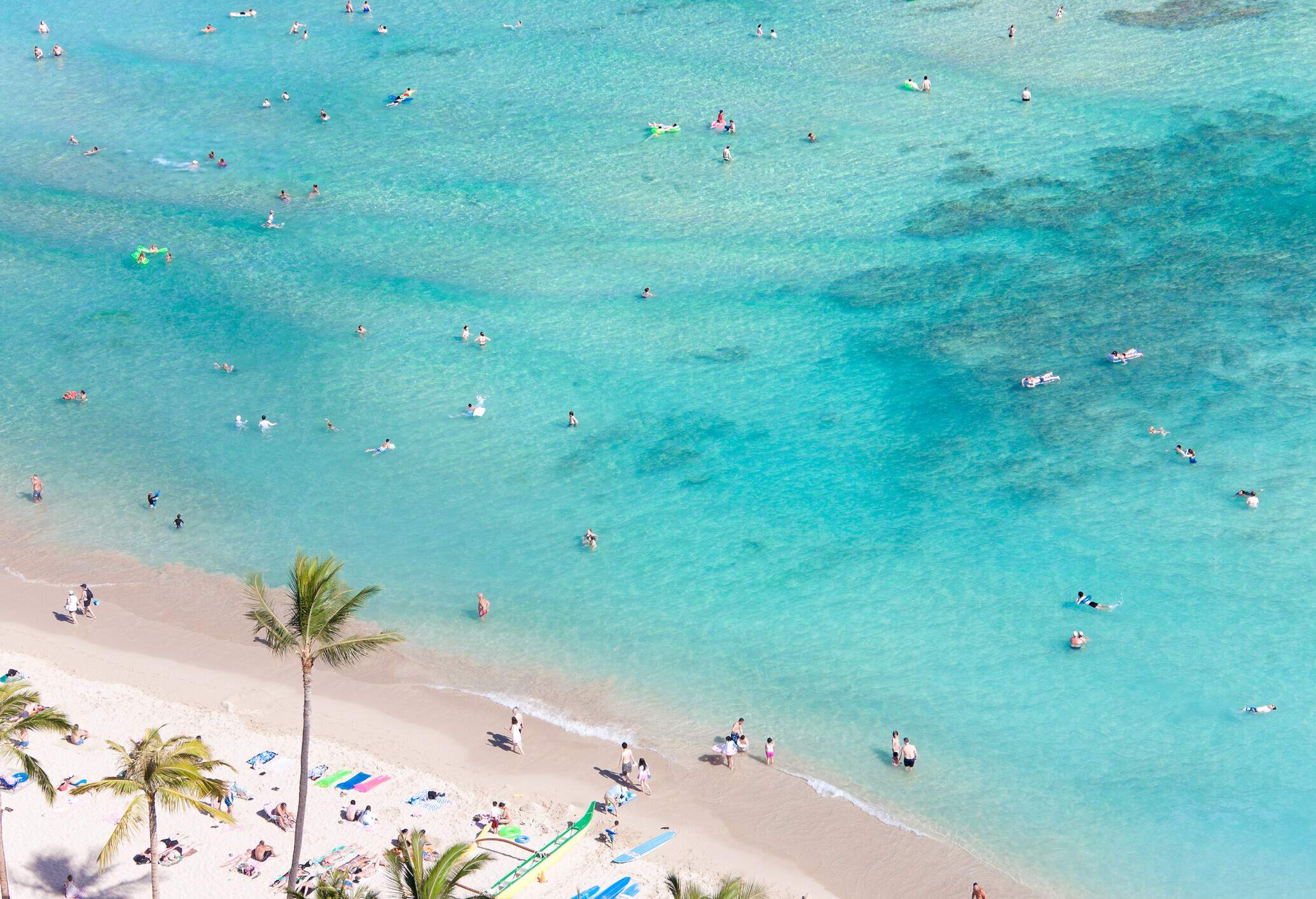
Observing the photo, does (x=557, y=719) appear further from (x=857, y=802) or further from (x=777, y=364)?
(x=777, y=364)

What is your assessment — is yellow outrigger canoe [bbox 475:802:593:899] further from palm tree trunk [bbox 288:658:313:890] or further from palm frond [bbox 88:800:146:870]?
palm frond [bbox 88:800:146:870]

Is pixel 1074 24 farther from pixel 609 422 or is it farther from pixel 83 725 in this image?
pixel 83 725

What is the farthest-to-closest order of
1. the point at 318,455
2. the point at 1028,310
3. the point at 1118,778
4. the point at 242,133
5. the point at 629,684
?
the point at 242,133
the point at 1028,310
the point at 318,455
the point at 629,684
the point at 1118,778

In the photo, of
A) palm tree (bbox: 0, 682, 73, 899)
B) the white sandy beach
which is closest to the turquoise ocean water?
the white sandy beach

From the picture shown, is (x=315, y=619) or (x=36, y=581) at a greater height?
(x=315, y=619)

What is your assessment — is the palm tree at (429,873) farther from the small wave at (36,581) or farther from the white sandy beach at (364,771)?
the small wave at (36,581)

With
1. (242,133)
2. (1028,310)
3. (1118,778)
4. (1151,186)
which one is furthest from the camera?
(242,133)

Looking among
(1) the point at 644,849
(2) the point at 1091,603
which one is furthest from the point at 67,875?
(2) the point at 1091,603

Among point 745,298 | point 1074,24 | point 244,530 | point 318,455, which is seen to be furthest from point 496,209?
point 1074,24
